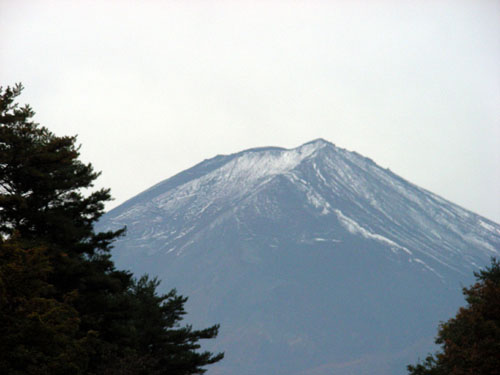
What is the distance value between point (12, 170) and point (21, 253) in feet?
22.9

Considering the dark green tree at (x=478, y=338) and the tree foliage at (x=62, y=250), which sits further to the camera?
the dark green tree at (x=478, y=338)

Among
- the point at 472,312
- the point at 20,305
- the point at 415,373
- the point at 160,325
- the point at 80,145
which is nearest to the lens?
the point at 20,305

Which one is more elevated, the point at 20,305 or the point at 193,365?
the point at 193,365

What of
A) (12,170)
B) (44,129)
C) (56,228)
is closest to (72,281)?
(56,228)

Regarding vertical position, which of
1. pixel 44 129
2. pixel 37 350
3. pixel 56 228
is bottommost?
pixel 37 350

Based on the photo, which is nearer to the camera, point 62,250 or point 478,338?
point 62,250

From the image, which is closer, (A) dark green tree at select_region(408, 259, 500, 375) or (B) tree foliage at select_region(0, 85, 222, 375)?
(B) tree foliage at select_region(0, 85, 222, 375)

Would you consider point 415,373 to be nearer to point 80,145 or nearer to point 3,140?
point 80,145

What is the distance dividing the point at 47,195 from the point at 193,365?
11956 millimetres

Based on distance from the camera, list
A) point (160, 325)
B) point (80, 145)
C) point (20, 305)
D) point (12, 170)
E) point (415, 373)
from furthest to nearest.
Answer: point (415, 373) < point (160, 325) < point (80, 145) < point (12, 170) < point (20, 305)

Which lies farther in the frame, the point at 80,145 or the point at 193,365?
the point at 193,365

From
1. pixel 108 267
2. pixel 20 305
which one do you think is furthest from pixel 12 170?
pixel 20 305

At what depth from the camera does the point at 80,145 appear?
2756 centimetres

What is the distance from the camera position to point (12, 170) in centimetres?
2502
